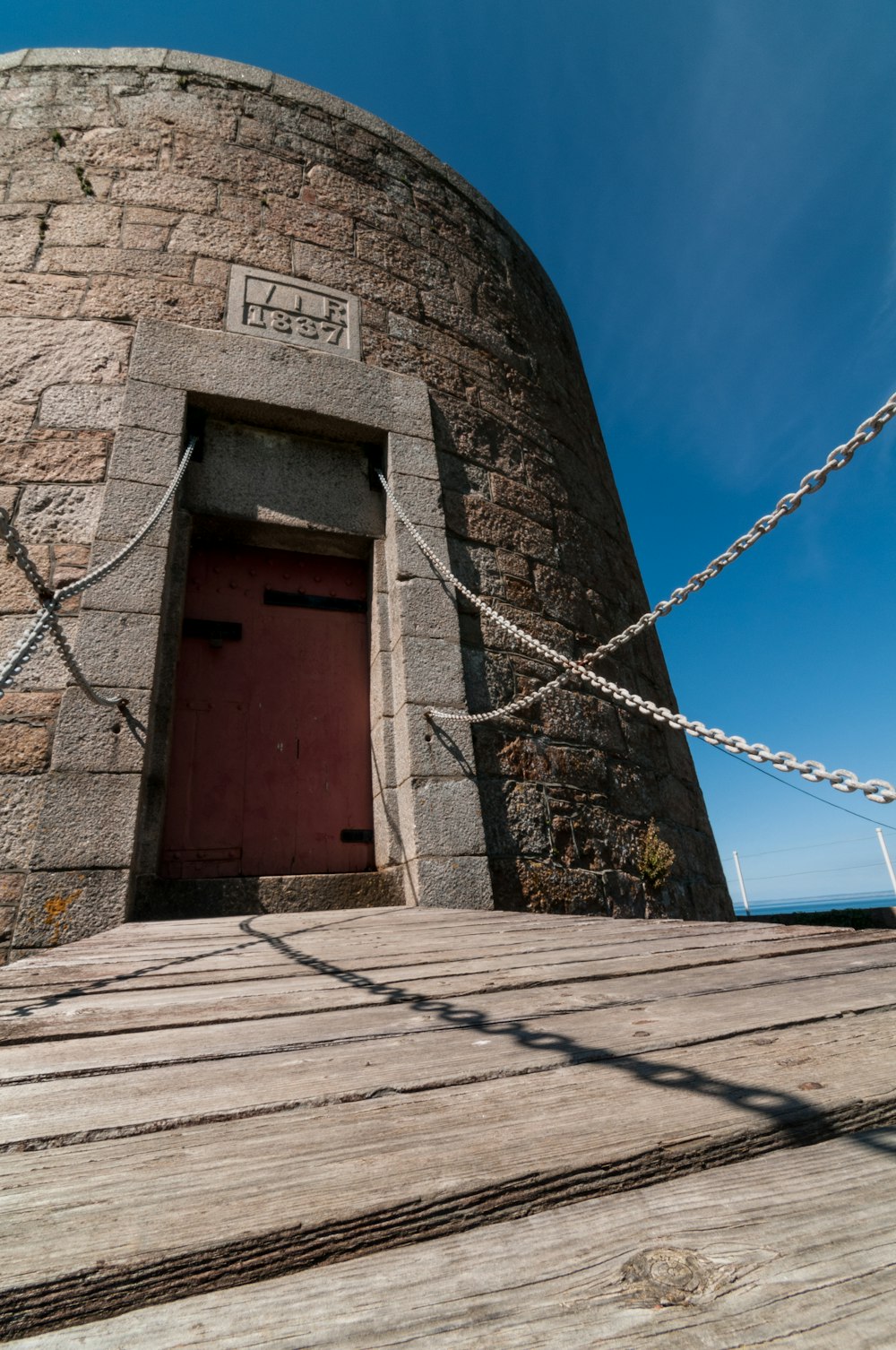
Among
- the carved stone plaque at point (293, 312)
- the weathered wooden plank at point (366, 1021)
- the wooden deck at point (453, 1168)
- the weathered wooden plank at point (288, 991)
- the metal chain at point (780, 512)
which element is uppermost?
the carved stone plaque at point (293, 312)

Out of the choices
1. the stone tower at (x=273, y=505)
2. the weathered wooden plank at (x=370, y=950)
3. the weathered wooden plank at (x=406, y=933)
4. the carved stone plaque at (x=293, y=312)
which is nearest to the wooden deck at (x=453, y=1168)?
the weathered wooden plank at (x=370, y=950)

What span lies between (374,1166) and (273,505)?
3380 millimetres

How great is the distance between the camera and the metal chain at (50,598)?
1.79m

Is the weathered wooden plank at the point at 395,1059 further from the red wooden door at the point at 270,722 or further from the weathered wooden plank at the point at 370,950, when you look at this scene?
the red wooden door at the point at 270,722

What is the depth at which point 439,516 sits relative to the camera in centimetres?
377

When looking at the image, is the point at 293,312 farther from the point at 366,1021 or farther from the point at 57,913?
the point at 366,1021

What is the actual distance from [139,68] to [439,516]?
3.49 metres

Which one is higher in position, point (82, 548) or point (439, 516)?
point (439, 516)

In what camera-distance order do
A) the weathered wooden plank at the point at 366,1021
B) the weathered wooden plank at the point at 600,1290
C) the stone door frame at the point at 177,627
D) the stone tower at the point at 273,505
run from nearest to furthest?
the weathered wooden plank at the point at 600,1290 → the weathered wooden plank at the point at 366,1021 → the stone door frame at the point at 177,627 → the stone tower at the point at 273,505

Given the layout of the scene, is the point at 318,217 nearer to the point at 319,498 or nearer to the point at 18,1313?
the point at 319,498

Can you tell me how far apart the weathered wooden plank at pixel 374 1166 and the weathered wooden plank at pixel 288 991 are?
0.46m

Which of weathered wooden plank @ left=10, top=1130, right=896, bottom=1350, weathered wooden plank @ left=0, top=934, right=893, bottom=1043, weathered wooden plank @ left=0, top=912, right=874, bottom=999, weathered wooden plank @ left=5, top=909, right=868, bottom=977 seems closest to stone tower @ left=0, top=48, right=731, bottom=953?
weathered wooden plank @ left=5, top=909, right=868, bottom=977

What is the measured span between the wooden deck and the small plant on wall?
8.02 ft


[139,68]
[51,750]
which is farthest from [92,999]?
[139,68]
